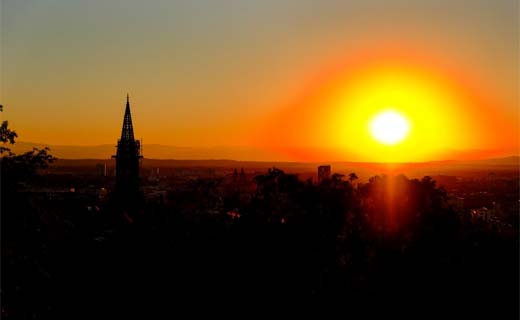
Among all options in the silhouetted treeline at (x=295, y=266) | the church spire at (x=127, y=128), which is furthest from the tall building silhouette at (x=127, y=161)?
the silhouetted treeline at (x=295, y=266)

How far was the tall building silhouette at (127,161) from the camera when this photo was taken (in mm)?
56088

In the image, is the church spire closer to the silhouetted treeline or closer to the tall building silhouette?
the tall building silhouette

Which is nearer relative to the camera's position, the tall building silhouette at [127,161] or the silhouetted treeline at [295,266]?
the silhouetted treeline at [295,266]

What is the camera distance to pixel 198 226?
2092 cm

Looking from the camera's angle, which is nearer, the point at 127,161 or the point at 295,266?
the point at 295,266

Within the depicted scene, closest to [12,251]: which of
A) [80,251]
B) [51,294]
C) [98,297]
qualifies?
[51,294]

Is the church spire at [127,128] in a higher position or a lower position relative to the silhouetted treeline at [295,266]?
higher

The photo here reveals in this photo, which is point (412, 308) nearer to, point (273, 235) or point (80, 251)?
point (273, 235)

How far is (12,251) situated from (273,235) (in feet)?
24.0

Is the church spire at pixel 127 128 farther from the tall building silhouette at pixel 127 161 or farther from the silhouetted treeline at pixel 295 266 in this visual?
the silhouetted treeline at pixel 295 266

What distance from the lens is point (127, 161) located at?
2297 inches

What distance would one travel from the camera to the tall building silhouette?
56.1 meters

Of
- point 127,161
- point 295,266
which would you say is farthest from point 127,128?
point 295,266

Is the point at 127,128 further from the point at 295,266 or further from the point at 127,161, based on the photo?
the point at 295,266
